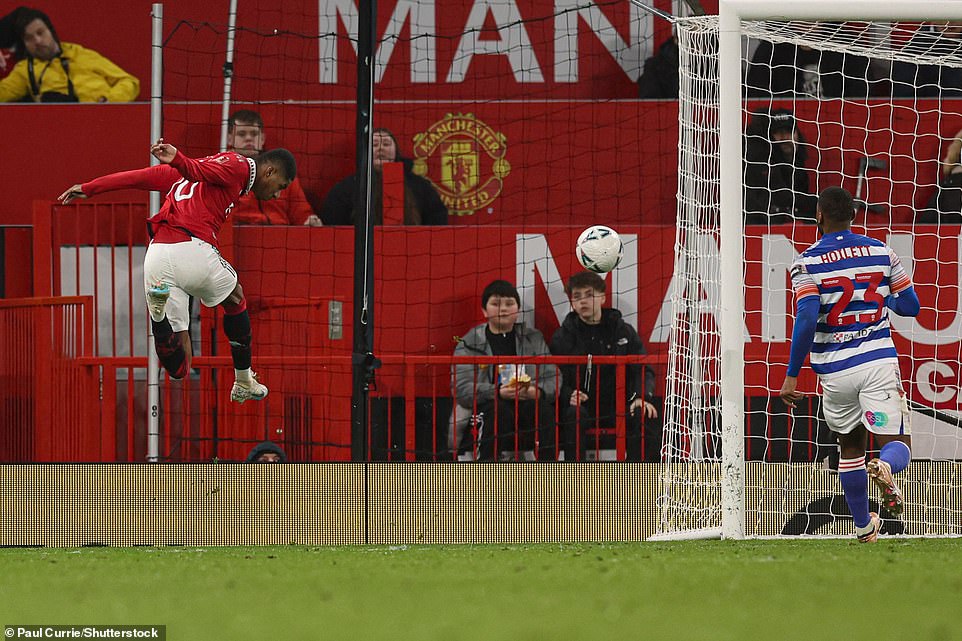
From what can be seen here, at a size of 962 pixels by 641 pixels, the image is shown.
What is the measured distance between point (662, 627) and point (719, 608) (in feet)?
1.24

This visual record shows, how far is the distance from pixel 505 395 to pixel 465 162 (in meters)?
2.47

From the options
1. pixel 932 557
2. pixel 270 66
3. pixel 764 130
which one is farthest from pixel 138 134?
pixel 932 557

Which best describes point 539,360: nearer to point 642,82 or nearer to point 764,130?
point 764,130

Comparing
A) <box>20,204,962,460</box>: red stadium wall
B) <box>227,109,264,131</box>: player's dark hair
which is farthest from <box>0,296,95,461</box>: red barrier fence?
<box>227,109,264,131</box>: player's dark hair

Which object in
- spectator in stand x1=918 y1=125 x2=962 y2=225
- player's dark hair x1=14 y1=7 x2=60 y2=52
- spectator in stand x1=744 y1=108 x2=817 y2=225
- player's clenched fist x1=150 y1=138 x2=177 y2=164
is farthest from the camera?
player's dark hair x1=14 y1=7 x2=60 y2=52

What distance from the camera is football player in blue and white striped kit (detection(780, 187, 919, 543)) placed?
586cm

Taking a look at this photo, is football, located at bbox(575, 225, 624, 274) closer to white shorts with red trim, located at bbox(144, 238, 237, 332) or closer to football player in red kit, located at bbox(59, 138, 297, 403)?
football player in red kit, located at bbox(59, 138, 297, 403)

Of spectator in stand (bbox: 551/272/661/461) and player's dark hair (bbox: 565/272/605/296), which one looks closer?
spectator in stand (bbox: 551/272/661/461)

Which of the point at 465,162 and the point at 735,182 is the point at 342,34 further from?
the point at 735,182

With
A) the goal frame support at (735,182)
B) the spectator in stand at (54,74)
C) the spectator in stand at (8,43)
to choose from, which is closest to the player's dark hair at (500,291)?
the goal frame support at (735,182)

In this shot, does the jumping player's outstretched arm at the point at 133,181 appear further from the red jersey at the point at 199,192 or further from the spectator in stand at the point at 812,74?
the spectator in stand at the point at 812,74

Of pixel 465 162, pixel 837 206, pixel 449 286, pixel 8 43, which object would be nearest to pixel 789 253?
pixel 449 286

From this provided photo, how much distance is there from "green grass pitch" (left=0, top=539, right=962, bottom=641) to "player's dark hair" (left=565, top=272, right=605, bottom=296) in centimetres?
348

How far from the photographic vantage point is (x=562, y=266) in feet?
31.5
